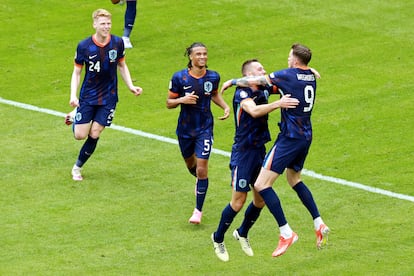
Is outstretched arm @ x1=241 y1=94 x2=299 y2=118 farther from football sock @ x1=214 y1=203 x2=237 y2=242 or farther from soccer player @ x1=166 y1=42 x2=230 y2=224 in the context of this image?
soccer player @ x1=166 y1=42 x2=230 y2=224

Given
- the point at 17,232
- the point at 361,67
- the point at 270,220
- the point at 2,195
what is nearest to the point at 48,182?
the point at 2,195

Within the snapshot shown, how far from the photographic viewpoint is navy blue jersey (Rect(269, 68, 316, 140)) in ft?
44.9

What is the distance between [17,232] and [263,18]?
1155 cm

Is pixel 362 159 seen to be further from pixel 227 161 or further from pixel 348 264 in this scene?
pixel 348 264

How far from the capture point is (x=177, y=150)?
1867 cm

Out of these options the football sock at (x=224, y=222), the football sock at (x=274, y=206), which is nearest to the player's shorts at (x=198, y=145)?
the football sock at (x=224, y=222)

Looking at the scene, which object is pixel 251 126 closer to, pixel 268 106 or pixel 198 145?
pixel 268 106

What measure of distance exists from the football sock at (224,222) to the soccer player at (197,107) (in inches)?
50.7

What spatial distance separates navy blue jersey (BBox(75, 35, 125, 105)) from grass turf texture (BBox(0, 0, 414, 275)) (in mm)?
1307

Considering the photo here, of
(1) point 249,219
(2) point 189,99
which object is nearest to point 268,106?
(1) point 249,219

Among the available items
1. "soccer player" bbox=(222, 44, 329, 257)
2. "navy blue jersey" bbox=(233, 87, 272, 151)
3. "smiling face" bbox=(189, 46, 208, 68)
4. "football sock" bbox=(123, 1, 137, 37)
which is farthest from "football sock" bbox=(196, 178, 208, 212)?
"football sock" bbox=(123, 1, 137, 37)

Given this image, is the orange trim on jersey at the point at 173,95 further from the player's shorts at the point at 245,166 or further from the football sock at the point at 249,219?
the football sock at the point at 249,219

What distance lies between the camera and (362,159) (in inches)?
714

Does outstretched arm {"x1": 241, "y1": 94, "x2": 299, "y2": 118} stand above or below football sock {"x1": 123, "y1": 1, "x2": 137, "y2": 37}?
above
